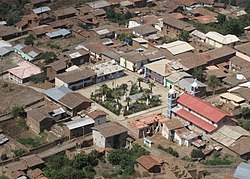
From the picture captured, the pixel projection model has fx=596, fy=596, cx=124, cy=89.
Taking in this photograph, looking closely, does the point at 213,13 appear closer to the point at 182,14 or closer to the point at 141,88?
the point at 182,14

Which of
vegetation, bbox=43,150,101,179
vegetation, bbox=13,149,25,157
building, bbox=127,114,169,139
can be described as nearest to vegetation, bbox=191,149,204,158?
building, bbox=127,114,169,139

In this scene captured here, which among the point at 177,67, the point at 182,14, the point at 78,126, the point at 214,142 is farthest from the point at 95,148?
the point at 182,14

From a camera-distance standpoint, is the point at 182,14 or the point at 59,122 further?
the point at 182,14

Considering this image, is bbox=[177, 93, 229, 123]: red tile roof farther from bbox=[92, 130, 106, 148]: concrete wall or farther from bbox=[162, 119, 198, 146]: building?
bbox=[92, 130, 106, 148]: concrete wall

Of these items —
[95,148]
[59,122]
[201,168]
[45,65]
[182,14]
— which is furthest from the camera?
[182,14]

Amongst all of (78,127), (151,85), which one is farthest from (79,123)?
(151,85)

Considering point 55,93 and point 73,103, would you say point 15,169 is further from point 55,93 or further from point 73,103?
→ point 55,93
